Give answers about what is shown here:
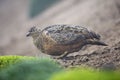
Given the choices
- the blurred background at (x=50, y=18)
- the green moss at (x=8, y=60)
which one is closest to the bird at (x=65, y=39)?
the green moss at (x=8, y=60)

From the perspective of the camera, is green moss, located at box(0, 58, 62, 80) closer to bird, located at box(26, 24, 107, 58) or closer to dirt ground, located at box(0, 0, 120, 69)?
dirt ground, located at box(0, 0, 120, 69)

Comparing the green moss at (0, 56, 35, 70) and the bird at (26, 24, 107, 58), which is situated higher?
the bird at (26, 24, 107, 58)

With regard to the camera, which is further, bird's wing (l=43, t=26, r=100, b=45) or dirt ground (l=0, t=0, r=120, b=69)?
dirt ground (l=0, t=0, r=120, b=69)

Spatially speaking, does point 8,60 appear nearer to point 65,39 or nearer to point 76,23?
point 65,39

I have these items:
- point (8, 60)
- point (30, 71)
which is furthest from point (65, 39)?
point (30, 71)

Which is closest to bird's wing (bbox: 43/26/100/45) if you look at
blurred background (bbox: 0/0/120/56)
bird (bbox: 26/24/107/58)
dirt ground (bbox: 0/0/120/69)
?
bird (bbox: 26/24/107/58)

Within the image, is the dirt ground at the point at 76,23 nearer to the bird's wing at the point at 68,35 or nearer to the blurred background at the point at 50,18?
the blurred background at the point at 50,18

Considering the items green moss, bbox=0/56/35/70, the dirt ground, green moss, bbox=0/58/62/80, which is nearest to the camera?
green moss, bbox=0/58/62/80

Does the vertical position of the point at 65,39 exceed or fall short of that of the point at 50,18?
it falls short
